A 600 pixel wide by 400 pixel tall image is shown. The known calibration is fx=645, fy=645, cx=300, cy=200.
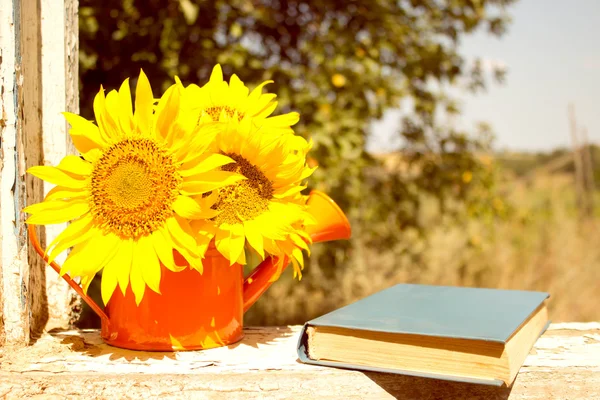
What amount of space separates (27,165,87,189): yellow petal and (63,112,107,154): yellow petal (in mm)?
39

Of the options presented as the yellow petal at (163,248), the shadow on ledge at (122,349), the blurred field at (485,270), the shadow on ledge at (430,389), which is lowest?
the blurred field at (485,270)

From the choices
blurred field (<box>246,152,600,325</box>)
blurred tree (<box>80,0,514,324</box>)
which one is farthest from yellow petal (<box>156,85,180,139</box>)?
blurred field (<box>246,152,600,325</box>)

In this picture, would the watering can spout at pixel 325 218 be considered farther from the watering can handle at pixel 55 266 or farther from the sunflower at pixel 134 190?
the watering can handle at pixel 55 266

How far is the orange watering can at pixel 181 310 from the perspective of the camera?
2.94 ft

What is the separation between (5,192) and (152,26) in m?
1.21

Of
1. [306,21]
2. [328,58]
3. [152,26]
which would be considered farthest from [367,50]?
[152,26]

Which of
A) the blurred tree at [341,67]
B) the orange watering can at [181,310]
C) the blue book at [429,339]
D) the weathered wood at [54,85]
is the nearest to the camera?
the blue book at [429,339]

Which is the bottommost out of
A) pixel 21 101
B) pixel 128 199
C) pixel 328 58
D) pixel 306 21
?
pixel 128 199

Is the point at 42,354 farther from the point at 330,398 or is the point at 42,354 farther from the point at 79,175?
the point at 330,398

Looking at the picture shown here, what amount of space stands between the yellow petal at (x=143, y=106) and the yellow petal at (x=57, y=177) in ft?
0.34

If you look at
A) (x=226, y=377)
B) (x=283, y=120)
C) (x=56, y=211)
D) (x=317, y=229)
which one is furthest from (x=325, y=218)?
(x=56, y=211)

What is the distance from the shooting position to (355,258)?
11.9 ft

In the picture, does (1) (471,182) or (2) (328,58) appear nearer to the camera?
(2) (328,58)

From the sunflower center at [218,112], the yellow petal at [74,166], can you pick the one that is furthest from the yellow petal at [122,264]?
the sunflower center at [218,112]
